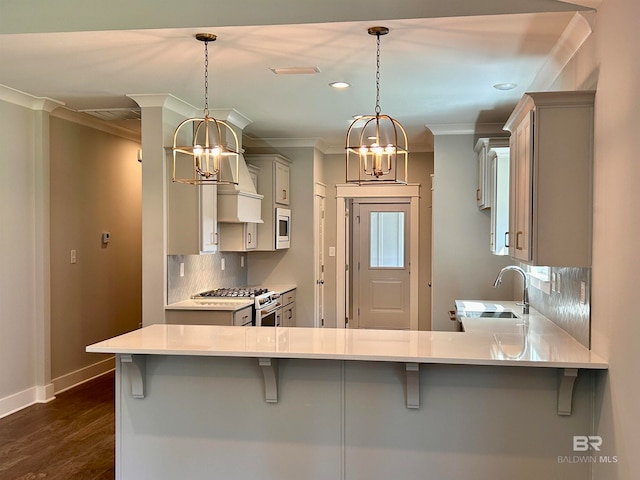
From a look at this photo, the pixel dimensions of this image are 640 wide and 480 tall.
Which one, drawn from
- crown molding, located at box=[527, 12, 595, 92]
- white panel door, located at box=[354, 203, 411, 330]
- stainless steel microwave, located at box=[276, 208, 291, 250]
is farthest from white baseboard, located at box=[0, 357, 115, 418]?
crown molding, located at box=[527, 12, 595, 92]

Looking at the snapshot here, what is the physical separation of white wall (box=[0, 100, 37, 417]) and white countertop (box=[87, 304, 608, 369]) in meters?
1.98

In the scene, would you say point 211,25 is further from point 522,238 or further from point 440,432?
point 440,432

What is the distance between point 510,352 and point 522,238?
0.66 metres

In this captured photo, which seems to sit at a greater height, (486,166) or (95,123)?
(95,123)

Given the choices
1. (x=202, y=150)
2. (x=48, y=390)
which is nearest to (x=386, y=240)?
(x=48, y=390)

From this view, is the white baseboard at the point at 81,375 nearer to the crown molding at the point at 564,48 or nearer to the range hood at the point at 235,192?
the range hood at the point at 235,192

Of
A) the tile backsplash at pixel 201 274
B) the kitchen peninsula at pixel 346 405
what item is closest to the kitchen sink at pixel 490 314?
the kitchen peninsula at pixel 346 405

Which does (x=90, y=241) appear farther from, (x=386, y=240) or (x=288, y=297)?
(x=386, y=240)

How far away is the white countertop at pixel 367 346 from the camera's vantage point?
250cm

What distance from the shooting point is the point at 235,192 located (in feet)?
17.1

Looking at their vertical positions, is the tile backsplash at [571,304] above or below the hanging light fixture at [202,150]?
below

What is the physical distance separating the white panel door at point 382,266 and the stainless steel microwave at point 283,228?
174 centimetres

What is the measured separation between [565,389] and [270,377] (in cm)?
141

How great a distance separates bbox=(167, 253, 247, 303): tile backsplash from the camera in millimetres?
4793
